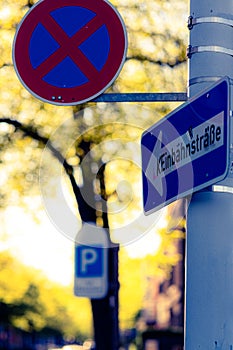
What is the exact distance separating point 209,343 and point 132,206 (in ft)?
36.1

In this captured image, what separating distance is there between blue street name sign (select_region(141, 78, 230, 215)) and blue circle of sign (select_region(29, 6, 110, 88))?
490 mm

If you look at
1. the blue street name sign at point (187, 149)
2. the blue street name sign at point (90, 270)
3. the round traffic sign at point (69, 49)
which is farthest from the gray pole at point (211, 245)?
the blue street name sign at point (90, 270)

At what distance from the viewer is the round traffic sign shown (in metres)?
5.29

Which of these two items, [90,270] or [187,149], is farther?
[90,270]

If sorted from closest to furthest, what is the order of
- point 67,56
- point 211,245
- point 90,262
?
point 211,245
point 67,56
point 90,262

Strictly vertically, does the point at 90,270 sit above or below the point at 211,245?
above

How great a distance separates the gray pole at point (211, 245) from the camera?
457 centimetres

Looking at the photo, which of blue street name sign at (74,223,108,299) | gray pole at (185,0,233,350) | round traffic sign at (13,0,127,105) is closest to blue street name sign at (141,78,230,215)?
gray pole at (185,0,233,350)

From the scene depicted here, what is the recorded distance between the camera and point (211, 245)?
461cm

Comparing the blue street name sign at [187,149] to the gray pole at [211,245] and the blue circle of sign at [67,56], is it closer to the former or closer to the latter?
the gray pole at [211,245]

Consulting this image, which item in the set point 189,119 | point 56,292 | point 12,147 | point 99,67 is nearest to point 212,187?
point 189,119

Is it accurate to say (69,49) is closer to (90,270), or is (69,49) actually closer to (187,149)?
(187,149)

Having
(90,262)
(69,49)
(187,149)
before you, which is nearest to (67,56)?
(69,49)

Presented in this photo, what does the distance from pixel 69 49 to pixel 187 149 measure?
932 mm
